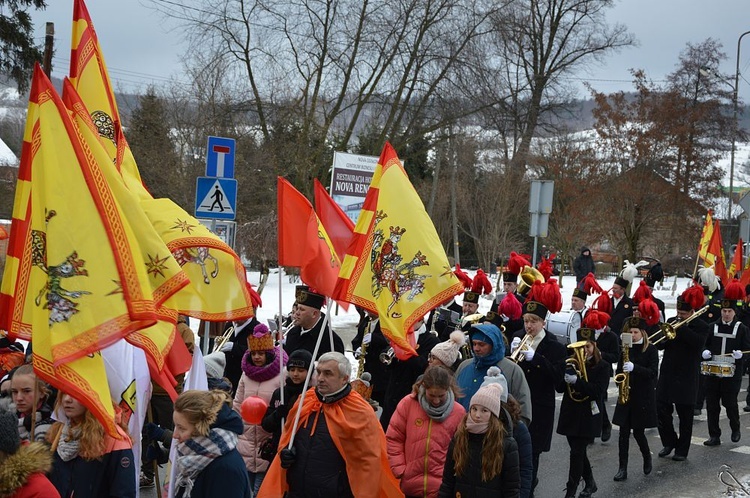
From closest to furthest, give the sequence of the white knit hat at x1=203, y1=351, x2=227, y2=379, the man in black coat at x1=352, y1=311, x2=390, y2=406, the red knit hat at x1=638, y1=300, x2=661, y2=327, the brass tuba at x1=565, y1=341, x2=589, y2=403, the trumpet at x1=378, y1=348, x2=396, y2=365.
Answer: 1. the white knit hat at x1=203, y1=351, x2=227, y2=379
2. the brass tuba at x1=565, y1=341, x2=589, y2=403
3. the trumpet at x1=378, y1=348, x2=396, y2=365
4. the man in black coat at x1=352, y1=311, x2=390, y2=406
5. the red knit hat at x1=638, y1=300, x2=661, y2=327

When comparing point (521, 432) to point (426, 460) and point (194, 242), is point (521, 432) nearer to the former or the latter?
point (426, 460)

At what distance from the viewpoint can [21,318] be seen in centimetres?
486

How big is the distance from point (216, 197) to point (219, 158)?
1.56 ft

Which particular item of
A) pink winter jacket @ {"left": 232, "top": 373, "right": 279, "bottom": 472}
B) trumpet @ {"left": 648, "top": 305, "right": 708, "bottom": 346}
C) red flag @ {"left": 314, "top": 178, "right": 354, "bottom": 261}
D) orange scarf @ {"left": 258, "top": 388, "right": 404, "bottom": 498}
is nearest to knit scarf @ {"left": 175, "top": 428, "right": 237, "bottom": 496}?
orange scarf @ {"left": 258, "top": 388, "right": 404, "bottom": 498}

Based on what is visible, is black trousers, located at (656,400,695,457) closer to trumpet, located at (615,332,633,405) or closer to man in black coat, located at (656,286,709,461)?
man in black coat, located at (656,286,709,461)

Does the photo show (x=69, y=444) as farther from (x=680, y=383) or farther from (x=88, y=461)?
(x=680, y=383)

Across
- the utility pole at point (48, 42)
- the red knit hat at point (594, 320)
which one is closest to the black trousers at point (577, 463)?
the red knit hat at point (594, 320)

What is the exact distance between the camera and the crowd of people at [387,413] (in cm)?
445

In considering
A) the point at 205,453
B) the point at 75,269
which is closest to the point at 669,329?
the point at 205,453

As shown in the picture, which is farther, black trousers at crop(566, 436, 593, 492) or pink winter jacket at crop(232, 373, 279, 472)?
black trousers at crop(566, 436, 593, 492)

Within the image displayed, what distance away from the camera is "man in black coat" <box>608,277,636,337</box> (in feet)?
39.0

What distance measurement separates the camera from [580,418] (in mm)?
7863

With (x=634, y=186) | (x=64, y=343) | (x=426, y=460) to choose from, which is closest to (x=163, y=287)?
(x=64, y=343)

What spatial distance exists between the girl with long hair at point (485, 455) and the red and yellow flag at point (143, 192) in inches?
77.1
